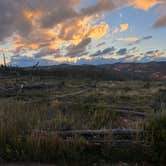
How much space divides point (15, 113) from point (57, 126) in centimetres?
163

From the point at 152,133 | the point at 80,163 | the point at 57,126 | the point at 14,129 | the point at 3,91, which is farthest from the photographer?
the point at 3,91

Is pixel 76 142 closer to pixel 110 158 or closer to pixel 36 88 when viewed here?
pixel 110 158

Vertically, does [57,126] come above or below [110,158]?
above

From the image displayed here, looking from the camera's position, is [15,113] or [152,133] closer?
[152,133]

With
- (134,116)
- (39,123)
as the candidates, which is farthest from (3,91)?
(39,123)

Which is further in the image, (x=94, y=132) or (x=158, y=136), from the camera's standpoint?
(x=94, y=132)

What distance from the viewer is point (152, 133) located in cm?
689

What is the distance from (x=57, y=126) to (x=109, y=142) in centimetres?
152

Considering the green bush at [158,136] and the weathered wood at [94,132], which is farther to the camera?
the weathered wood at [94,132]

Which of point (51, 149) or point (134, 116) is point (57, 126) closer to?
point (51, 149)

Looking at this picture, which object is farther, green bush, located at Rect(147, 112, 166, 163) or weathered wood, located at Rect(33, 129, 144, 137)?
weathered wood, located at Rect(33, 129, 144, 137)

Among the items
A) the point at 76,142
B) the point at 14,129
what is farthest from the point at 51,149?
the point at 14,129

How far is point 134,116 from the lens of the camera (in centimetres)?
1134

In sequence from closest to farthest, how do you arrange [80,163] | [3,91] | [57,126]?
1. [80,163]
2. [57,126]
3. [3,91]
